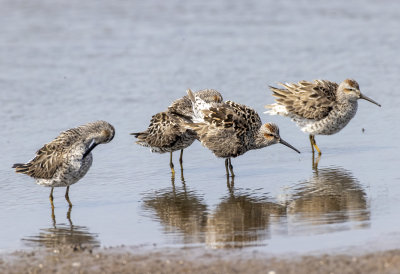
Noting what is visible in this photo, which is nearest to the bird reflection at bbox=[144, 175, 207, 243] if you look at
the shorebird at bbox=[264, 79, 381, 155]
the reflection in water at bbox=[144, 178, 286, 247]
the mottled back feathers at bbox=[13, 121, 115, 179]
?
the reflection in water at bbox=[144, 178, 286, 247]

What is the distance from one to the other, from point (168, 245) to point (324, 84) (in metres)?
5.62

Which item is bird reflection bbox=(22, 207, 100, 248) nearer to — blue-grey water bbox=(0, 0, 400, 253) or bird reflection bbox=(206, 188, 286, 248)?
blue-grey water bbox=(0, 0, 400, 253)

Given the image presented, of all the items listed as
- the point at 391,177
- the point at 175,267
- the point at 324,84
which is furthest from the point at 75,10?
the point at 175,267

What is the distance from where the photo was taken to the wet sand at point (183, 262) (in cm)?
653

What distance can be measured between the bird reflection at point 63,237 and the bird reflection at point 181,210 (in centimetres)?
88

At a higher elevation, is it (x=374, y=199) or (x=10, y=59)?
(x=10, y=59)

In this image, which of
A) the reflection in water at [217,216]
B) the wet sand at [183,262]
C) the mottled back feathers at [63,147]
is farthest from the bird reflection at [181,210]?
the mottled back feathers at [63,147]

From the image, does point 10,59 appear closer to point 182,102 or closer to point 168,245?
point 182,102

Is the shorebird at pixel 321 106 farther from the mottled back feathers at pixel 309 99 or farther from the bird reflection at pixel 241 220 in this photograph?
the bird reflection at pixel 241 220

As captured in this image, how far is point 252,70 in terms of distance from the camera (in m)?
15.9

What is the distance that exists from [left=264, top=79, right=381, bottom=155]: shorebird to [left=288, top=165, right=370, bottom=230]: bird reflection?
1329 mm

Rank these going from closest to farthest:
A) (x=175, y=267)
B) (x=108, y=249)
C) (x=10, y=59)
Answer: (x=175, y=267) < (x=108, y=249) < (x=10, y=59)

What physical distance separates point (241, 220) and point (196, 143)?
410 cm

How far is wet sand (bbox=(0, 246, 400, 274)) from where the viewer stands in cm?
653
